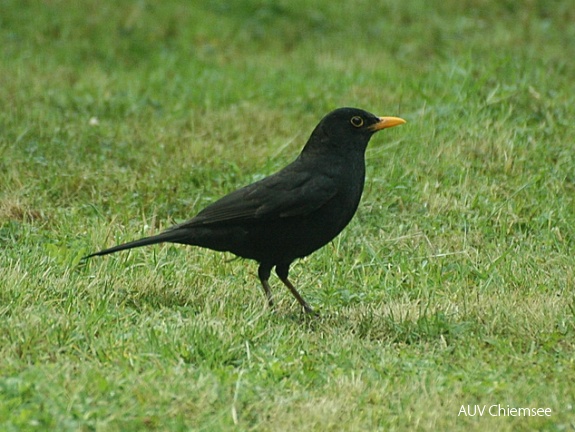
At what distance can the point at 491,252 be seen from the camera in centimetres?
682

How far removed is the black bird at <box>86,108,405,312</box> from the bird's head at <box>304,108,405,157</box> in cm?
1

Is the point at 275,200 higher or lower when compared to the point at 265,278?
higher

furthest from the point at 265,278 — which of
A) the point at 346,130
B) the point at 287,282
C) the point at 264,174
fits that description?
the point at 264,174

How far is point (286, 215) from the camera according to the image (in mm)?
5801

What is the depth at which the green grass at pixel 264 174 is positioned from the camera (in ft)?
14.8

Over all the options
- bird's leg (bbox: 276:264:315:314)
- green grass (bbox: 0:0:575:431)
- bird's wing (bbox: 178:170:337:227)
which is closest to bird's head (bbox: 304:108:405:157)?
bird's wing (bbox: 178:170:337:227)

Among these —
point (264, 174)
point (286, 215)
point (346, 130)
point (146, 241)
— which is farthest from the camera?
point (264, 174)

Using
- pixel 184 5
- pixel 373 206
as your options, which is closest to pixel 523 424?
pixel 373 206

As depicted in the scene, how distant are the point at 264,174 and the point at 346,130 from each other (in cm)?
197

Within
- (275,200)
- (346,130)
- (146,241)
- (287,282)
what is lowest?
(287,282)

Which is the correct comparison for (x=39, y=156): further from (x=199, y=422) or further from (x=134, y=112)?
(x=199, y=422)

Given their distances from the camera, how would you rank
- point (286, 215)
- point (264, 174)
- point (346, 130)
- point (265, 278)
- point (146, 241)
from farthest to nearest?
point (264, 174), point (346, 130), point (265, 278), point (286, 215), point (146, 241)

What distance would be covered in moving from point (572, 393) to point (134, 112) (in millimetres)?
5955

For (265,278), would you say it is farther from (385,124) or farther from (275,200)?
(385,124)
